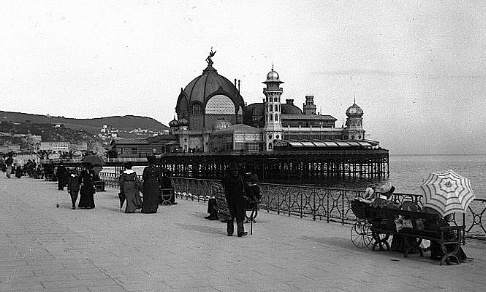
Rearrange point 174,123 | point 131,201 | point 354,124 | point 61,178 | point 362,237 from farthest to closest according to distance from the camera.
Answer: point 174,123
point 354,124
point 61,178
point 131,201
point 362,237

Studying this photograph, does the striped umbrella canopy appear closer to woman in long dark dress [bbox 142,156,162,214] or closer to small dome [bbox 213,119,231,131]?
woman in long dark dress [bbox 142,156,162,214]

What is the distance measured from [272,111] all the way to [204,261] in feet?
311

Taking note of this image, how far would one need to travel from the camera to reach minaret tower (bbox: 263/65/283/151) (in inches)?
4008

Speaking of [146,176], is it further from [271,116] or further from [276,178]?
[271,116]

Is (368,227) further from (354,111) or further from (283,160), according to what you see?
(354,111)

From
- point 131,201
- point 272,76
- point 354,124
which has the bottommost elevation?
point 131,201

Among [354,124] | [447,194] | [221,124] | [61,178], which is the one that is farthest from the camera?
[221,124]

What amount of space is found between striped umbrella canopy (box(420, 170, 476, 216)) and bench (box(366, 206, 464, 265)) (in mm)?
180

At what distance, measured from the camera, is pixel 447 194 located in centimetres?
889

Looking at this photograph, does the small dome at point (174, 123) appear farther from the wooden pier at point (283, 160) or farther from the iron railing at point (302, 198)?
the iron railing at point (302, 198)

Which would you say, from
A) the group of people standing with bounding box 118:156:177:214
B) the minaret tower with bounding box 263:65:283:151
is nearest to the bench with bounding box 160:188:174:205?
the group of people standing with bounding box 118:156:177:214

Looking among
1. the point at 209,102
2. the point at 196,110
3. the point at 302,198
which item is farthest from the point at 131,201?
the point at 196,110

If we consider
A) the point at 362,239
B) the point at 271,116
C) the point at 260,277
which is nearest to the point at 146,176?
the point at 362,239

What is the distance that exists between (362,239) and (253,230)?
8.47 feet
